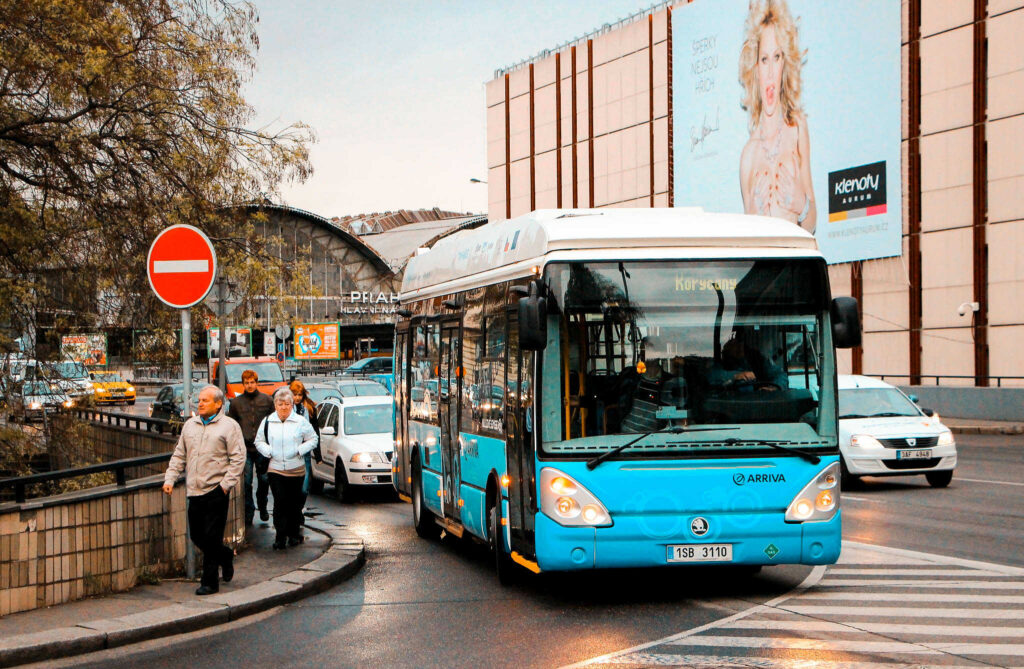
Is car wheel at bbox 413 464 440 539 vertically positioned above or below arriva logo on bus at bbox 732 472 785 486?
below

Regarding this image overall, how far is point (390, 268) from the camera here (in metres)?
111

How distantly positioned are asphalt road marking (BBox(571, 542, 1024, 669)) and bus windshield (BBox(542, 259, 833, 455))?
4.26 ft

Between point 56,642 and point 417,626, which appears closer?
point 56,642

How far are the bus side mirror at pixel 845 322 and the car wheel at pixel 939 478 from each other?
9.82 m

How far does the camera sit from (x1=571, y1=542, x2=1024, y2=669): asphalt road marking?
7699mm

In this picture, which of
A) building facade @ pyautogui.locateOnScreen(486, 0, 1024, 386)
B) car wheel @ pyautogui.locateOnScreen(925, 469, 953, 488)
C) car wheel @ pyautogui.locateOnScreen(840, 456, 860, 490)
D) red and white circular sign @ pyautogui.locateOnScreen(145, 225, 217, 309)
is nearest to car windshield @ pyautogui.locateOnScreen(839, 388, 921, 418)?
car wheel @ pyautogui.locateOnScreen(840, 456, 860, 490)

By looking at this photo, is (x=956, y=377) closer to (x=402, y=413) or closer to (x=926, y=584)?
(x=402, y=413)

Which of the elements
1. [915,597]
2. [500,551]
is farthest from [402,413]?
[915,597]

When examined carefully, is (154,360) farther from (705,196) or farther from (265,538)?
(705,196)

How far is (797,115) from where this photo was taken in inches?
2034

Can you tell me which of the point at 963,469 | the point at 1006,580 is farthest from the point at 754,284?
the point at 963,469

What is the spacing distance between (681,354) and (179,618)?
13.3 ft

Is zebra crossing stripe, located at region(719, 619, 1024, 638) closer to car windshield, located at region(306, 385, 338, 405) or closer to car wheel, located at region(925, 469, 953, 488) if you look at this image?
car wheel, located at region(925, 469, 953, 488)

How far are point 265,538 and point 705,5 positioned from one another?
48.3 meters
